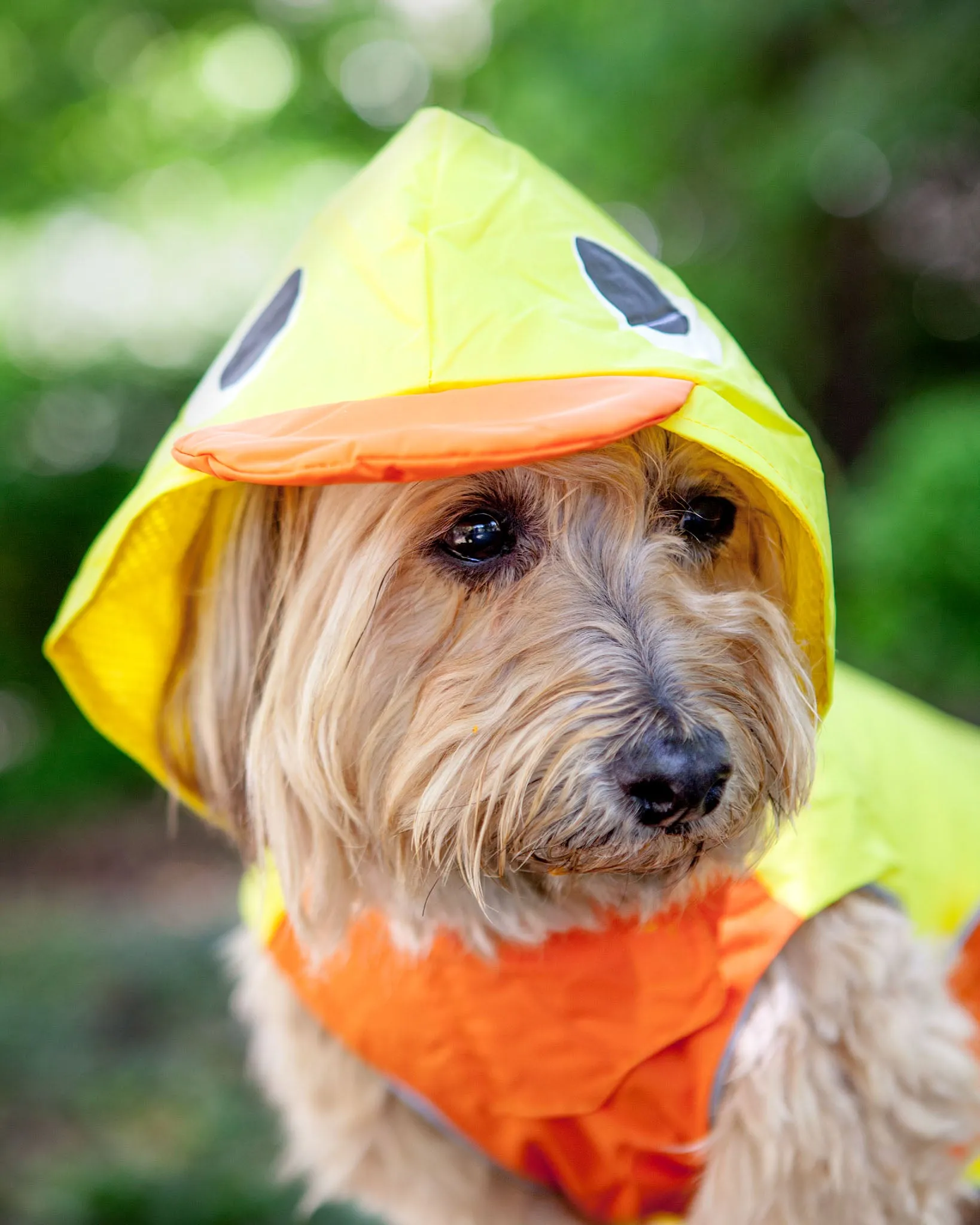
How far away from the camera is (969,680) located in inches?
119

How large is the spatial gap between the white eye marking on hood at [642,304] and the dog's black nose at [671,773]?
50 cm

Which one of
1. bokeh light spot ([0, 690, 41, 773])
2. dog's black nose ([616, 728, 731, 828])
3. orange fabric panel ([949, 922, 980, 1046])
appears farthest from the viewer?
bokeh light spot ([0, 690, 41, 773])

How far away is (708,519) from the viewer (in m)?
1.76

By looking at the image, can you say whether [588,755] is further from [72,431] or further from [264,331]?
[72,431]

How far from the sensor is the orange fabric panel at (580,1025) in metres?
1.66

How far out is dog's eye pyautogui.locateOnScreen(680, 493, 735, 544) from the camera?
1724 mm

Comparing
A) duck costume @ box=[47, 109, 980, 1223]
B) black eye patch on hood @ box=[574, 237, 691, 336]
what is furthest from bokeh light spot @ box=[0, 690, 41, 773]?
black eye patch on hood @ box=[574, 237, 691, 336]

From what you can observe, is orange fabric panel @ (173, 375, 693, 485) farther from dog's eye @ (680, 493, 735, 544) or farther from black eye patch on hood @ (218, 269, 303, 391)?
dog's eye @ (680, 493, 735, 544)

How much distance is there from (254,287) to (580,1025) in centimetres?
564

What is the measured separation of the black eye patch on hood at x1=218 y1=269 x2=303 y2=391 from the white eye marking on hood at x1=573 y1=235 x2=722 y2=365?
40cm

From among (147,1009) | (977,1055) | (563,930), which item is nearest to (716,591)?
A: (563,930)

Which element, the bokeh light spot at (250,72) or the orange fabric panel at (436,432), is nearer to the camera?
the orange fabric panel at (436,432)

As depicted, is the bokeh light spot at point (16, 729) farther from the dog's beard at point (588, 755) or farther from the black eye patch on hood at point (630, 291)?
the black eye patch on hood at point (630, 291)

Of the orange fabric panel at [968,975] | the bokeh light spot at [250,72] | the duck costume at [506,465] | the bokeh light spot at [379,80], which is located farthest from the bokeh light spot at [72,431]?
the orange fabric panel at [968,975]
